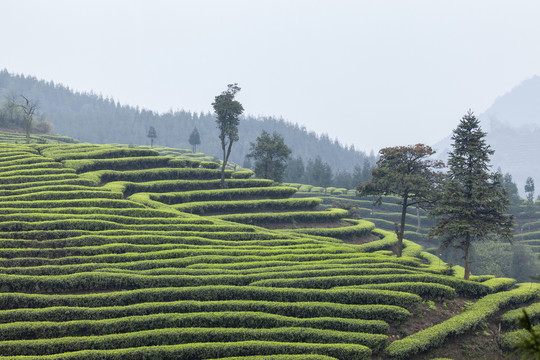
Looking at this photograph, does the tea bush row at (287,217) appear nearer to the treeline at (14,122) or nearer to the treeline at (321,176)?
the treeline at (321,176)

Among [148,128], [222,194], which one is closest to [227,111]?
[222,194]

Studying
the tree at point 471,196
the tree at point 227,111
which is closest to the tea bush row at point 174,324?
the tree at point 471,196

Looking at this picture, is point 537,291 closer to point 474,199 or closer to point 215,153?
point 474,199

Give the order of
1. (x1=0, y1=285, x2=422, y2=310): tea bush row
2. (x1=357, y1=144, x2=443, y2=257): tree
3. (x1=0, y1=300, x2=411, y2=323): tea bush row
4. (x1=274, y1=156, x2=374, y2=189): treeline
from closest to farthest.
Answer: (x1=0, y1=300, x2=411, y2=323): tea bush row < (x1=0, y1=285, x2=422, y2=310): tea bush row < (x1=357, y1=144, x2=443, y2=257): tree < (x1=274, y1=156, x2=374, y2=189): treeline

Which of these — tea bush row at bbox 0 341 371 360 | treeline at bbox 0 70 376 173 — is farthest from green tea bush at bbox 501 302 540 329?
treeline at bbox 0 70 376 173

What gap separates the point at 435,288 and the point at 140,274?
635 inches

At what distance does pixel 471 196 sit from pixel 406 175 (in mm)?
5981

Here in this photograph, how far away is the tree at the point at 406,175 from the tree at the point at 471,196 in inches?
168

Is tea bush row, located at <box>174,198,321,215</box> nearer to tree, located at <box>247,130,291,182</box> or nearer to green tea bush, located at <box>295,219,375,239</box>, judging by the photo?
green tea bush, located at <box>295,219,375,239</box>

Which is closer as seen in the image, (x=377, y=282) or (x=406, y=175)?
(x=377, y=282)

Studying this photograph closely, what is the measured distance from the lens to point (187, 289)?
20.2 meters

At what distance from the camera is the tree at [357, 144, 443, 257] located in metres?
31.0

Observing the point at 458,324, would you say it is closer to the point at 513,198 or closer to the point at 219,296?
the point at 219,296

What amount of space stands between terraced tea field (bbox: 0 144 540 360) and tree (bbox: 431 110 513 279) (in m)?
3.02
